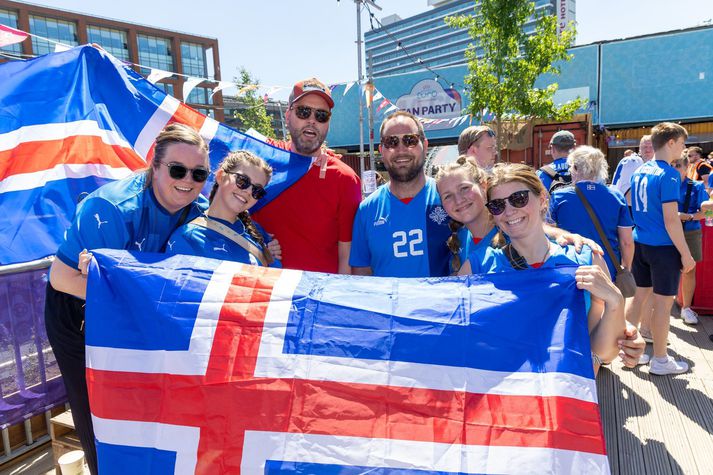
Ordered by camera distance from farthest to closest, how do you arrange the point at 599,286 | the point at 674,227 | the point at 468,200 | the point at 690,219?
the point at 690,219
the point at 674,227
the point at 468,200
the point at 599,286

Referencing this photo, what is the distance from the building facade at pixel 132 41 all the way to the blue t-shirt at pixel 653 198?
1514 inches

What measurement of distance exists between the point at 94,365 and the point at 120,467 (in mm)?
412

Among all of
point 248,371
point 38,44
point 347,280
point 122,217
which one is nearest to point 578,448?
point 347,280

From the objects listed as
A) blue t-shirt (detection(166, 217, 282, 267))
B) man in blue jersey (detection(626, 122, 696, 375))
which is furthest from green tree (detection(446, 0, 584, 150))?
blue t-shirt (detection(166, 217, 282, 267))

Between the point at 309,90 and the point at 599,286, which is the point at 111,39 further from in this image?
the point at 599,286

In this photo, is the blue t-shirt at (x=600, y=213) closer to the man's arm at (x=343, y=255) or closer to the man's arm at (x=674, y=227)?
the man's arm at (x=674, y=227)

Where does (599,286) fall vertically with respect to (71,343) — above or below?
above

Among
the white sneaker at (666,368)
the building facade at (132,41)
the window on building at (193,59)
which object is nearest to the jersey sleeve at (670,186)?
the white sneaker at (666,368)

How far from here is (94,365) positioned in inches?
73.7

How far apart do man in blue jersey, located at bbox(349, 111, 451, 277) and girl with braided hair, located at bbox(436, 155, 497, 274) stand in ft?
0.59

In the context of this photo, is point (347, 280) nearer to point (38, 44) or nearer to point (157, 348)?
point (157, 348)

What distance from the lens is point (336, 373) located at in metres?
1.73

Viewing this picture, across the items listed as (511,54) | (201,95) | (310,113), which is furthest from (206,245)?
(201,95)

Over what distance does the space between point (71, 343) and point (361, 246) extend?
1523 mm
